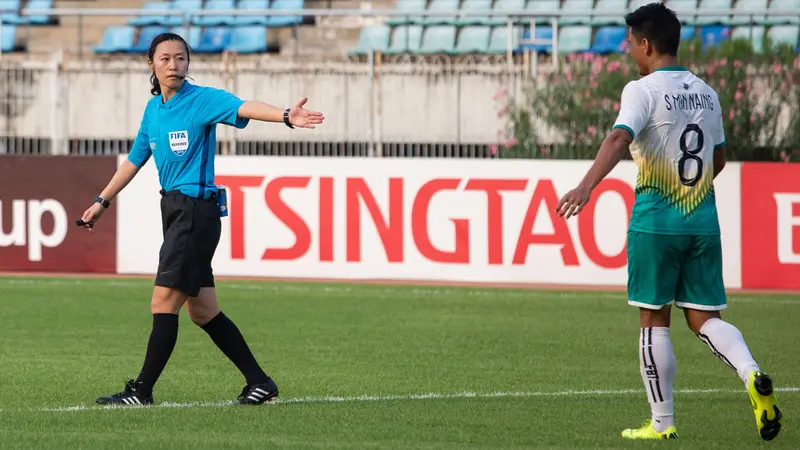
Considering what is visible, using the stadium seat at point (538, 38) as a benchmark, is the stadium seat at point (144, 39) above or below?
above

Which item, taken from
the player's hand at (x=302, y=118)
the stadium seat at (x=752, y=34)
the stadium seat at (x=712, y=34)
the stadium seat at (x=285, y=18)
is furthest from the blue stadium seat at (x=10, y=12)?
the player's hand at (x=302, y=118)

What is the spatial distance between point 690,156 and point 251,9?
16856 millimetres

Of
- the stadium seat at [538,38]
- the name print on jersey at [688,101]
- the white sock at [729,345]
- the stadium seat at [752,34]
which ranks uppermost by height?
the stadium seat at [752,34]

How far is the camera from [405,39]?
2227 centimetres

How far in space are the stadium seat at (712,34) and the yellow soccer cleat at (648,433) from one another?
14779 mm

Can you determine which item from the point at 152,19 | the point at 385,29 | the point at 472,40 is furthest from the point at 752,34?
the point at 152,19

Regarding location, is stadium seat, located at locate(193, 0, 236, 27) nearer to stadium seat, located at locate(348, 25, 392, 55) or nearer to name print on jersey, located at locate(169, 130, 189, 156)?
stadium seat, located at locate(348, 25, 392, 55)

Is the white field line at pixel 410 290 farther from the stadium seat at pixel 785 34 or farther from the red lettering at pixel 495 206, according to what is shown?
the stadium seat at pixel 785 34

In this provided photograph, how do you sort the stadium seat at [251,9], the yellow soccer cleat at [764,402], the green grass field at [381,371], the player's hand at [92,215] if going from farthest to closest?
the stadium seat at [251,9] < the player's hand at [92,215] < the green grass field at [381,371] < the yellow soccer cleat at [764,402]

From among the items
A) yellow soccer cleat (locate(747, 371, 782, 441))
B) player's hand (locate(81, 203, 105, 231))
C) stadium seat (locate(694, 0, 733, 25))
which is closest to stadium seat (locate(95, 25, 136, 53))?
stadium seat (locate(694, 0, 733, 25))

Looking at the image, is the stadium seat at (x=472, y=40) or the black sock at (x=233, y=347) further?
the stadium seat at (x=472, y=40)

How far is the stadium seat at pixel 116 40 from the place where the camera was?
2353cm

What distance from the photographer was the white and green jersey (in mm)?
6594

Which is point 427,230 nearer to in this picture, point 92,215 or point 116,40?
point 92,215
